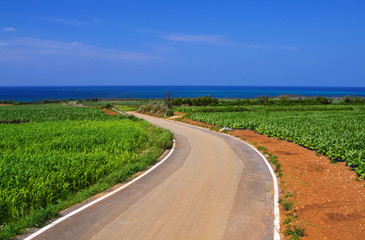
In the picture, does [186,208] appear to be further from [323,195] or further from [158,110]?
[158,110]

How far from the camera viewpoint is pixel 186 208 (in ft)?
26.0

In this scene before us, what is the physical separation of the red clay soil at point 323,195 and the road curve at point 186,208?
0.87 m

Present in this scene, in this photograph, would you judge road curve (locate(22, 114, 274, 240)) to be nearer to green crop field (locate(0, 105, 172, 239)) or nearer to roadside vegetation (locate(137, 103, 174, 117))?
green crop field (locate(0, 105, 172, 239))

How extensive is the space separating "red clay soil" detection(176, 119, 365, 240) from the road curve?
869 millimetres

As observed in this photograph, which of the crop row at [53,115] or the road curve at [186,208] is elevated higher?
the crop row at [53,115]

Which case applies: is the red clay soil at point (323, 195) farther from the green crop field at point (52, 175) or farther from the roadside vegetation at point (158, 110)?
the roadside vegetation at point (158, 110)

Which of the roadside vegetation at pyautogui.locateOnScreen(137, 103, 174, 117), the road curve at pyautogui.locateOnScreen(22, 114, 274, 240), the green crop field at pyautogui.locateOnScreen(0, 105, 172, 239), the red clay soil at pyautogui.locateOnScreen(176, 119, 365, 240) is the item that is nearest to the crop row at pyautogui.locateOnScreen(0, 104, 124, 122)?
the roadside vegetation at pyautogui.locateOnScreen(137, 103, 174, 117)

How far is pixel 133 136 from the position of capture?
60.4 feet

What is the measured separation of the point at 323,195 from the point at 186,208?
182 inches

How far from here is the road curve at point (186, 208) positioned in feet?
21.1

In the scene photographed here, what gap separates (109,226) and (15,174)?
4.51 meters

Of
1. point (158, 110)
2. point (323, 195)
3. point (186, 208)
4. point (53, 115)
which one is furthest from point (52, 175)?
point (158, 110)

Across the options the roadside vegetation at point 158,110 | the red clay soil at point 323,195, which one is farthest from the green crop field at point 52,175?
the roadside vegetation at point 158,110

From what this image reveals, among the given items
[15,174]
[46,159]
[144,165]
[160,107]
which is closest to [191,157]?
[144,165]
